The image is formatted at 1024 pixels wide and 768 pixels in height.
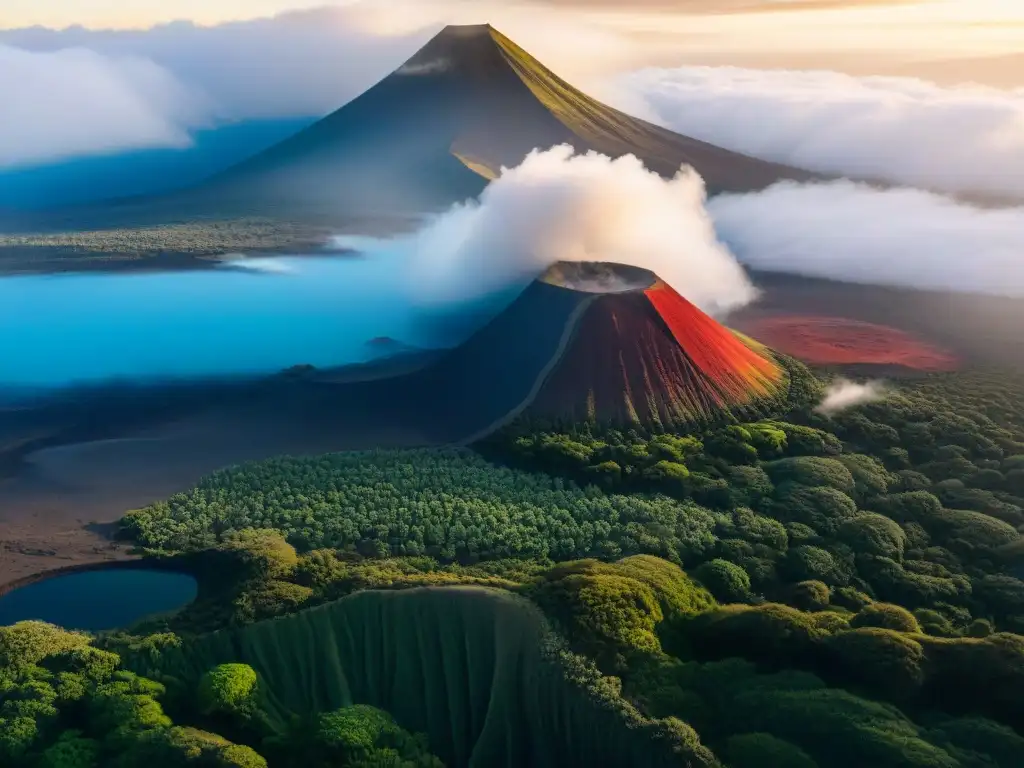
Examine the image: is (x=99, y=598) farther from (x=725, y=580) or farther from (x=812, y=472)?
(x=812, y=472)

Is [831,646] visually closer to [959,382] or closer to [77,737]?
[77,737]

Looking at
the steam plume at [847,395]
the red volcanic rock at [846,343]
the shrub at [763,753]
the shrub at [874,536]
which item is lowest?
the shrub at [763,753]

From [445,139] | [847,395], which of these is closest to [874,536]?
[847,395]

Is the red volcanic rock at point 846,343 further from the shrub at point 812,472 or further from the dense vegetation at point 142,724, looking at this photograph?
the dense vegetation at point 142,724

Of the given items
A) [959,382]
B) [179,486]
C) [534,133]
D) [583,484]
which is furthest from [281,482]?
[534,133]

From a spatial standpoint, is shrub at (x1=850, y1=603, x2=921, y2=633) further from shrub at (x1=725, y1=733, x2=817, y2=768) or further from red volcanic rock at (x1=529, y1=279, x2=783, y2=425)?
red volcanic rock at (x1=529, y1=279, x2=783, y2=425)

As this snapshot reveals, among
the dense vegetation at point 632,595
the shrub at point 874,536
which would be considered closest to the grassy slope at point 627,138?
the dense vegetation at point 632,595
